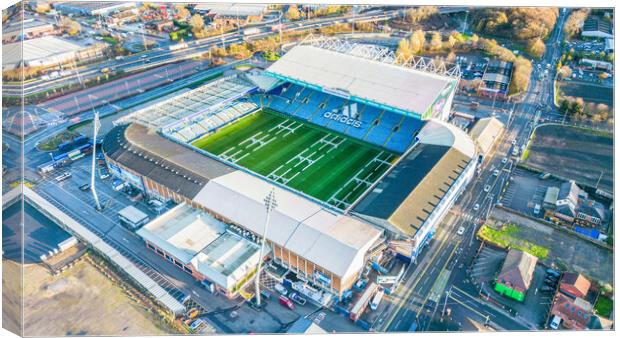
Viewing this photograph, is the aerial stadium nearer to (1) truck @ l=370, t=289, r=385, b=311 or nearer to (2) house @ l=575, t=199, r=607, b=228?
(1) truck @ l=370, t=289, r=385, b=311

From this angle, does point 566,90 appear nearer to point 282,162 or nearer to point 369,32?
point 369,32

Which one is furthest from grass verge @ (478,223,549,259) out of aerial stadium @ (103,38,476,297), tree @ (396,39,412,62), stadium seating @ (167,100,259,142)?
tree @ (396,39,412,62)

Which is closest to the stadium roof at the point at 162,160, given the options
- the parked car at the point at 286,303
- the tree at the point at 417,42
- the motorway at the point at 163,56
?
the parked car at the point at 286,303

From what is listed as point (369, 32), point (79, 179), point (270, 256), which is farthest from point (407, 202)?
point (369, 32)

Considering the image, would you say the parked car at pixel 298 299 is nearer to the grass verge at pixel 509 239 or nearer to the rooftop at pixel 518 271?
the rooftop at pixel 518 271

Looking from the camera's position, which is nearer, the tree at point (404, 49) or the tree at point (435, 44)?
the tree at point (404, 49)

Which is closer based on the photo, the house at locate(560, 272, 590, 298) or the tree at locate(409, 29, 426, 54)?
the house at locate(560, 272, 590, 298)
